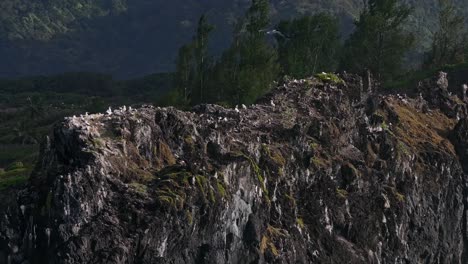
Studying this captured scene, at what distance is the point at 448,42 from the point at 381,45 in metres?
15.3

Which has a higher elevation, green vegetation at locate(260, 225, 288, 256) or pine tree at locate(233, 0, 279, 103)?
pine tree at locate(233, 0, 279, 103)

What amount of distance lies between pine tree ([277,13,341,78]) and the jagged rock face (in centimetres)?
2313

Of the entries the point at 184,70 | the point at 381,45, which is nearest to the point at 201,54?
the point at 184,70

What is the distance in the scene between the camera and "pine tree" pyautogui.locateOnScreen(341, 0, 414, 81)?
276ft

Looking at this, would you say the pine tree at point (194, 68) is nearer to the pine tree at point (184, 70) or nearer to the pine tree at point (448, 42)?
the pine tree at point (184, 70)

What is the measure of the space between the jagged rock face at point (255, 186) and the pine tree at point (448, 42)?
39172 millimetres

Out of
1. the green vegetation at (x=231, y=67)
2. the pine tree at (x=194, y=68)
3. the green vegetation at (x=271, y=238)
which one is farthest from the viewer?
the pine tree at (x=194, y=68)

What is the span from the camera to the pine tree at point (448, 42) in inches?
3713

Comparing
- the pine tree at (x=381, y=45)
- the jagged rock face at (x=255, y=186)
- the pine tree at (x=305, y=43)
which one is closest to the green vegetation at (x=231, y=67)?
the pine tree at (x=305, y=43)

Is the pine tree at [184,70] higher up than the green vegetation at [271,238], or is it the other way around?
the pine tree at [184,70]

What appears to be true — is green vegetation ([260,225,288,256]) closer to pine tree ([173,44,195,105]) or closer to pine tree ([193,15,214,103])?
pine tree ([193,15,214,103])

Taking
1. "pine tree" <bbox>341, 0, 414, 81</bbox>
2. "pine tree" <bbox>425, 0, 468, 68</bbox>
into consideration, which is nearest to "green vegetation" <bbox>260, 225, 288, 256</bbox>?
"pine tree" <bbox>341, 0, 414, 81</bbox>

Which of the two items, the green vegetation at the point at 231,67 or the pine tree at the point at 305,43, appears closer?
the green vegetation at the point at 231,67

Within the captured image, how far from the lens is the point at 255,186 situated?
1501 inches
